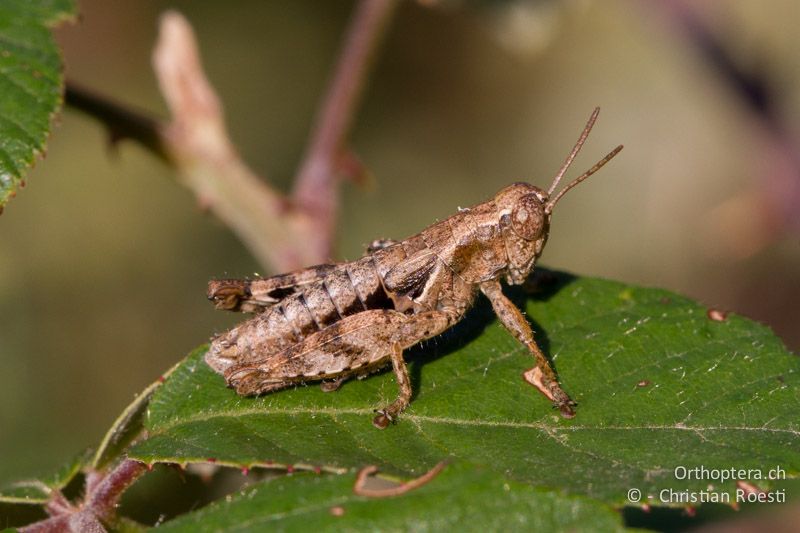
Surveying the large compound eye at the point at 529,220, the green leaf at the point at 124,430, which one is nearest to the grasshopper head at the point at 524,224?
the large compound eye at the point at 529,220

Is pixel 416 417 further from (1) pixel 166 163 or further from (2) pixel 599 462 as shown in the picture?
(1) pixel 166 163

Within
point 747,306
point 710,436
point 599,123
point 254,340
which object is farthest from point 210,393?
point 599,123

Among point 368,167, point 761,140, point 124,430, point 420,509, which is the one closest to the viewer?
point 420,509

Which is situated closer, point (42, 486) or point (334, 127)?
point (42, 486)

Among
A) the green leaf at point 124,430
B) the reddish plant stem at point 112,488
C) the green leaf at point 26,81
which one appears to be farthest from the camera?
the green leaf at point 26,81

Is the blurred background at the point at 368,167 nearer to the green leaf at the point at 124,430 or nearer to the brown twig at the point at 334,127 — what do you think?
the brown twig at the point at 334,127

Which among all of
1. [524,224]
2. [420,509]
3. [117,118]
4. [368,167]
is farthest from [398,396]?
[368,167]

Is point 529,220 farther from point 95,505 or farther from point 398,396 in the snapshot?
point 95,505
